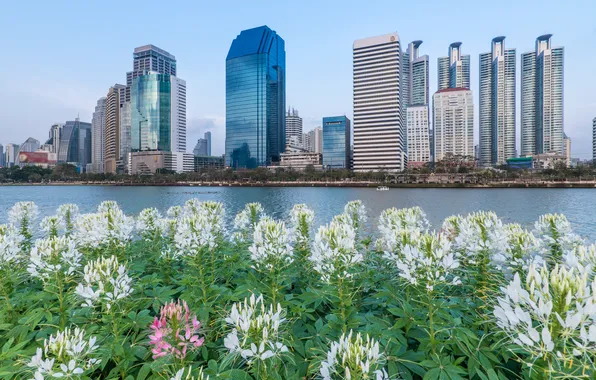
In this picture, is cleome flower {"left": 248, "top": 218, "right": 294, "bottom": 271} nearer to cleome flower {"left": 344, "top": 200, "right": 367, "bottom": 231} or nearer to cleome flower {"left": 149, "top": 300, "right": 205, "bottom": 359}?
cleome flower {"left": 149, "top": 300, "right": 205, "bottom": 359}

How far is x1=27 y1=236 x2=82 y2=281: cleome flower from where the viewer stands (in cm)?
423

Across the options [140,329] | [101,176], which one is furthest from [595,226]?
[101,176]

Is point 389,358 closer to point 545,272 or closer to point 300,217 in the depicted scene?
point 545,272

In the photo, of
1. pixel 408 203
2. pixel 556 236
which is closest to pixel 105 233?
pixel 556 236

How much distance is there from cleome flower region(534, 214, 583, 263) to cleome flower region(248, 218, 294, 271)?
4809 mm

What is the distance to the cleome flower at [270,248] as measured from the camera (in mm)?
4766

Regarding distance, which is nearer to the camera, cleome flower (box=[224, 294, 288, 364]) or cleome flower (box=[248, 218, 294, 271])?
cleome flower (box=[224, 294, 288, 364])

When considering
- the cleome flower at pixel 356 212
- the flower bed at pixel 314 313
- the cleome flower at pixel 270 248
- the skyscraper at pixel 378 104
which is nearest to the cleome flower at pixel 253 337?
the flower bed at pixel 314 313

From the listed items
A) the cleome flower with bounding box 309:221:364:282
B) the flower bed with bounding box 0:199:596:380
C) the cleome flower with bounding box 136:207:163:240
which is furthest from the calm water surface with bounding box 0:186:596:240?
the cleome flower with bounding box 309:221:364:282

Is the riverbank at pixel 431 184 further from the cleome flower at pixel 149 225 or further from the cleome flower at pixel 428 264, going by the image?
the cleome flower at pixel 428 264

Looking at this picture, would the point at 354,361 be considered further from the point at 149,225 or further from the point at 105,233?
the point at 149,225

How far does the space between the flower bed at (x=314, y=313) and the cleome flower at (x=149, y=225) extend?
2.23 meters

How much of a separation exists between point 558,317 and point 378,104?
190454 millimetres

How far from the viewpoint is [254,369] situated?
2477mm
